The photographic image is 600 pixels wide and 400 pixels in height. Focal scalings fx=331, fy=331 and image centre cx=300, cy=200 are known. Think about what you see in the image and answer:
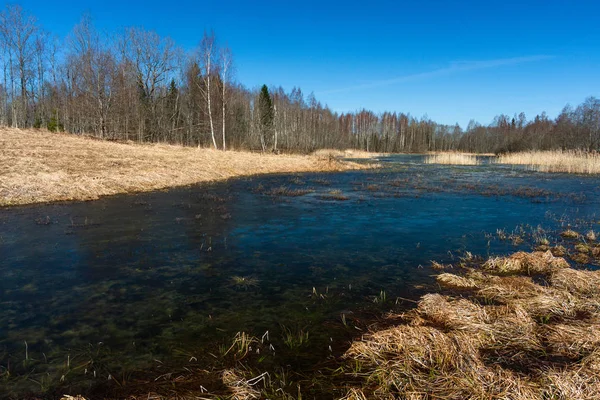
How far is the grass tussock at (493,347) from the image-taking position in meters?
3.10

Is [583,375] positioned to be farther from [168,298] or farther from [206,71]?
[206,71]

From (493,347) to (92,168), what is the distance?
69.9 feet

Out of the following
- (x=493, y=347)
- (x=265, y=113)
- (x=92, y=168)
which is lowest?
(x=493, y=347)

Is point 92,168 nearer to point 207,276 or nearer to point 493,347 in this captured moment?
point 207,276

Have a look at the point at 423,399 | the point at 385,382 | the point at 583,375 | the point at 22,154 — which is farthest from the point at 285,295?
the point at 22,154

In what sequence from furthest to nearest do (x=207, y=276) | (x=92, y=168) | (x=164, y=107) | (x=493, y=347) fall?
(x=164, y=107) → (x=92, y=168) → (x=207, y=276) → (x=493, y=347)

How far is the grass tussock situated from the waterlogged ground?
→ 1.97 ft

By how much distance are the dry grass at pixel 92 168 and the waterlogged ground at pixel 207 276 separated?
2257mm

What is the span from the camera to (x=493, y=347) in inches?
156

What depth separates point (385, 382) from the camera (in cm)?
328

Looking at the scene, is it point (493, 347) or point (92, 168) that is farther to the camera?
point (92, 168)

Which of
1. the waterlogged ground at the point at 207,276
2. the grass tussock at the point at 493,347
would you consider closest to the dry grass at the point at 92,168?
the waterlogged ground at the point at 207,276

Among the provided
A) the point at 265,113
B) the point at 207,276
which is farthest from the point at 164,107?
the point at 207,276

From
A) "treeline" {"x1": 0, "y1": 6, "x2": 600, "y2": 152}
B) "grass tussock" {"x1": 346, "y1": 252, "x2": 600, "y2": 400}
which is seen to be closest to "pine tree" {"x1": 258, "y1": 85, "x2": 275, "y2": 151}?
"treeline" {"x1": 0, "y1": 6, "x2": 600, "y2": 152}
